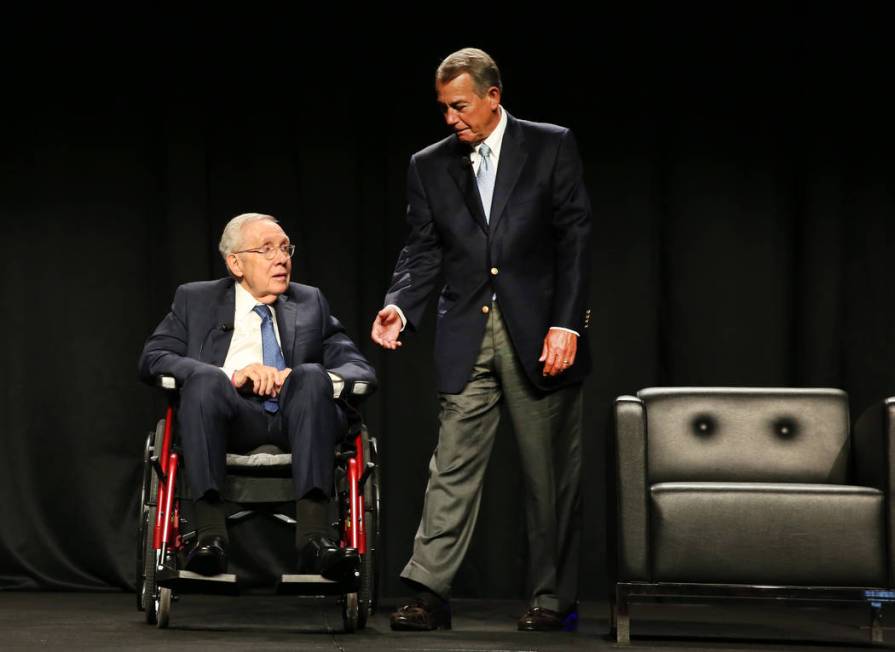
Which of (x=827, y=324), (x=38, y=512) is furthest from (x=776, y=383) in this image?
(x=38, y=512)

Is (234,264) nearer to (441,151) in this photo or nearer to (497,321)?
(441,151)

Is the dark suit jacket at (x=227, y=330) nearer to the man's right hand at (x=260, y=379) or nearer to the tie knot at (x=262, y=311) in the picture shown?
the tie knot at (x=262, y=311)

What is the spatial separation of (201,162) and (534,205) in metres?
1.57

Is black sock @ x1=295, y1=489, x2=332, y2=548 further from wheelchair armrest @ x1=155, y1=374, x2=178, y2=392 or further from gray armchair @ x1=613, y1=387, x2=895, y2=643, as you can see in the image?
gray armchair @ x1=613, y1=387, x2=895, y2=643

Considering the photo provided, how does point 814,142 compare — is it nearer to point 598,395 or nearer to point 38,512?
point 598,395

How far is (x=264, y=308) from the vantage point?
152 inches

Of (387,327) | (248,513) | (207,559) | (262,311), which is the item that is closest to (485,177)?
(387,327)

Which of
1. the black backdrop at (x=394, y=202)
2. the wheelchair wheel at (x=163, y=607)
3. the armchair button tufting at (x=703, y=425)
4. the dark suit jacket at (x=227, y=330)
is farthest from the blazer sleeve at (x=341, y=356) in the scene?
the armchair button tufting at (x=703, y=425)

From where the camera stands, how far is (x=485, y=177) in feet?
11.8

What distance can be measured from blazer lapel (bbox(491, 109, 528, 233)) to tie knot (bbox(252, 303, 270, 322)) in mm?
713

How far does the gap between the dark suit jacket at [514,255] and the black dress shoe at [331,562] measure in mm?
510

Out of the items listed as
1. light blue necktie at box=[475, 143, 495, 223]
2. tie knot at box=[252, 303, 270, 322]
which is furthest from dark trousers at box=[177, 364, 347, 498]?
light blue necktie at box=[475, 143, 495, 223]

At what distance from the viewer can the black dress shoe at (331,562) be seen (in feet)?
10.7

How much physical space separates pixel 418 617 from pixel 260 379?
718 millimetres
